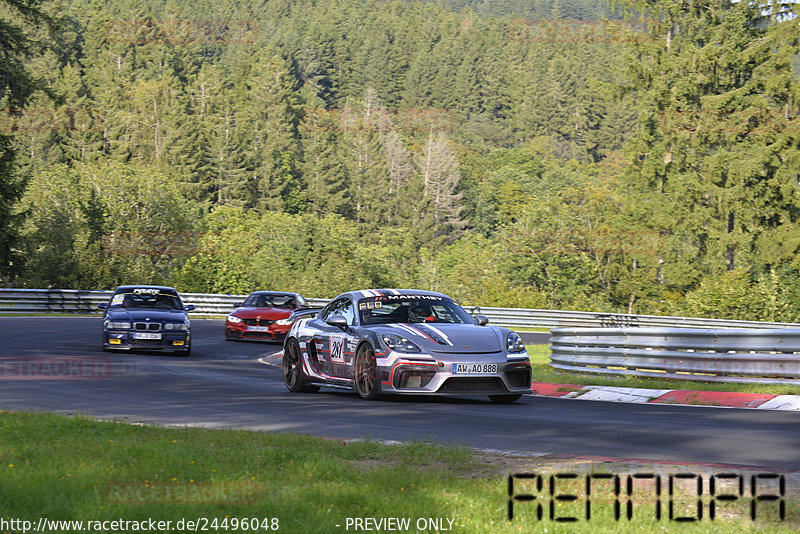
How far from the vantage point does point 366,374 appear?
46.6 ft

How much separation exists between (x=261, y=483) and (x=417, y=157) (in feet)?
433

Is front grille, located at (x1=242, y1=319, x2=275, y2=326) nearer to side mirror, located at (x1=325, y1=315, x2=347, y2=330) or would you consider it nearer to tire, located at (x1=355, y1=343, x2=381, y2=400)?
side mirror, located at (x1=325, y1=315, x2=347, y2=330)

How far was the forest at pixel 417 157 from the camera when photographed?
53.3 metres

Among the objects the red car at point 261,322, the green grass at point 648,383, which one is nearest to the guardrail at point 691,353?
the green grass at point 648,383

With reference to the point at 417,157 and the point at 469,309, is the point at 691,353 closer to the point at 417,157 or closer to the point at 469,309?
the point at 469,309

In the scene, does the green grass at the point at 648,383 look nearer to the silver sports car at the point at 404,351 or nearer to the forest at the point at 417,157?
the silver sports car at the point at 404,351

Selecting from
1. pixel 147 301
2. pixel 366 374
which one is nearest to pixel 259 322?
pixel 147 301

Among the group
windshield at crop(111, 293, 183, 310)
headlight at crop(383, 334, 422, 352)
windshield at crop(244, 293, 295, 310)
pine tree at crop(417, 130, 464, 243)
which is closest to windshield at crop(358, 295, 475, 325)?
headlight at crop(383, 334, 422, 352)

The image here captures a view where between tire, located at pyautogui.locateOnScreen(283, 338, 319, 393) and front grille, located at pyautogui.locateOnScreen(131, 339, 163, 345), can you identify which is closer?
tire, located at pyautogui.locateOnScreen(283, 338, 319, 393)

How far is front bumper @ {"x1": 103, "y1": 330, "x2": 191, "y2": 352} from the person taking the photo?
73.4 ft

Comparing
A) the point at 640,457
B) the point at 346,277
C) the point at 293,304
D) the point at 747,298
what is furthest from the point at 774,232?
the point at 640,457

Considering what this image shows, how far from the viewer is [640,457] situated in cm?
872

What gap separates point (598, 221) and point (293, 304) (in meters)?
43.3

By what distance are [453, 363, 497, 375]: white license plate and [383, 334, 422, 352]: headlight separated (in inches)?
21.8
